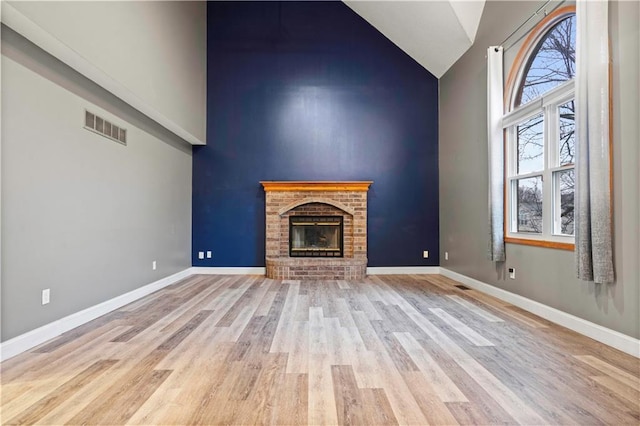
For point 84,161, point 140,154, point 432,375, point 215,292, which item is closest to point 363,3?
point 140,154

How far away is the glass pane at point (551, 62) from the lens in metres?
3.05

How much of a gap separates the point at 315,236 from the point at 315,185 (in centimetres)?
92

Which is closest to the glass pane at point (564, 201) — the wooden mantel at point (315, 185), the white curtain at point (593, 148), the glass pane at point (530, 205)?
the glass pane at point (530, 205)

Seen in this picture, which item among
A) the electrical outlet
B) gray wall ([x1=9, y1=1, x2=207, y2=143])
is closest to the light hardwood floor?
the electrical outlet

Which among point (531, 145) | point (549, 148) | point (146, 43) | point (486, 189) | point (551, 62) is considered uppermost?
point (146, 43)

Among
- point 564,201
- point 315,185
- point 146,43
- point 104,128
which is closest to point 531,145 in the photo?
point 564,201

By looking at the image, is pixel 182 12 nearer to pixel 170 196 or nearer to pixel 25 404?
pixel 170 196

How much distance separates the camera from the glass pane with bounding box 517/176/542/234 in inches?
136

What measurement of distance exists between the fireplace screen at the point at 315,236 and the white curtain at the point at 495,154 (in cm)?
250

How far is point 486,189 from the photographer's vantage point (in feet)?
14.0

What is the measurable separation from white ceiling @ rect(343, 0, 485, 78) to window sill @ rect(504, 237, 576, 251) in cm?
298

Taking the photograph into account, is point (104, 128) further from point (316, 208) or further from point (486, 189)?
point (486, 189)

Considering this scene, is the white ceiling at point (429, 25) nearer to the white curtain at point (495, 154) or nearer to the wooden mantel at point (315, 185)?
the white curtain at point (495, 154)

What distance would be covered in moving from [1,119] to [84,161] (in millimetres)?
838
